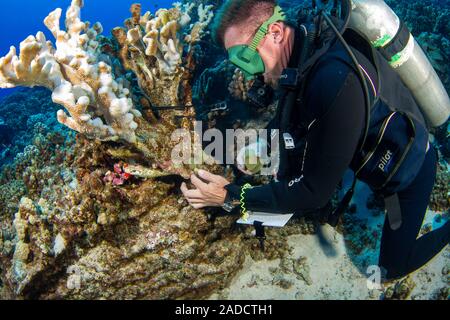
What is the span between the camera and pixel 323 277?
3838mm

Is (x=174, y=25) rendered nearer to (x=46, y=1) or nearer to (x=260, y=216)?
(x=260, y=216)

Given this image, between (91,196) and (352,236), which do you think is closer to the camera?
(91,196)

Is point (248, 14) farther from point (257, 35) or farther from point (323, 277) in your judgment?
point (323, 277)

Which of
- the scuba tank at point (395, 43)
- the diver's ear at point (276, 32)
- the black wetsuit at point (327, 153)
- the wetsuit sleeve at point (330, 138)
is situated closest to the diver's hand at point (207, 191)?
the black wetsuit at point (327, 153)

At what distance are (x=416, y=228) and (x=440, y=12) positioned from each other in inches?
373

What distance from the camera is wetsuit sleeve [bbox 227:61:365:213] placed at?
2000 millimetres

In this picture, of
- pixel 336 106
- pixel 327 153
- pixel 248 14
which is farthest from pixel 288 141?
pixel 248 14

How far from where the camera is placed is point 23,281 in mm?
2965

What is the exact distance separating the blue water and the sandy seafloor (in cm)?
8656

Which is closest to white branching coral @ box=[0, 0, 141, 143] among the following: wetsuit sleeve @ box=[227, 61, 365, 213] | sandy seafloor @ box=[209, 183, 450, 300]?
wetsuit sleeve @ box=[227, 61, 365, 213]

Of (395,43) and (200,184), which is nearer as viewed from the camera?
(200,184)

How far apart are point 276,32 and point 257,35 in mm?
171

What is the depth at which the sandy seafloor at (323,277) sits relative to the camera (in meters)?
3.69

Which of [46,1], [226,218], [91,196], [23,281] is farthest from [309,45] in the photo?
[46,1]
